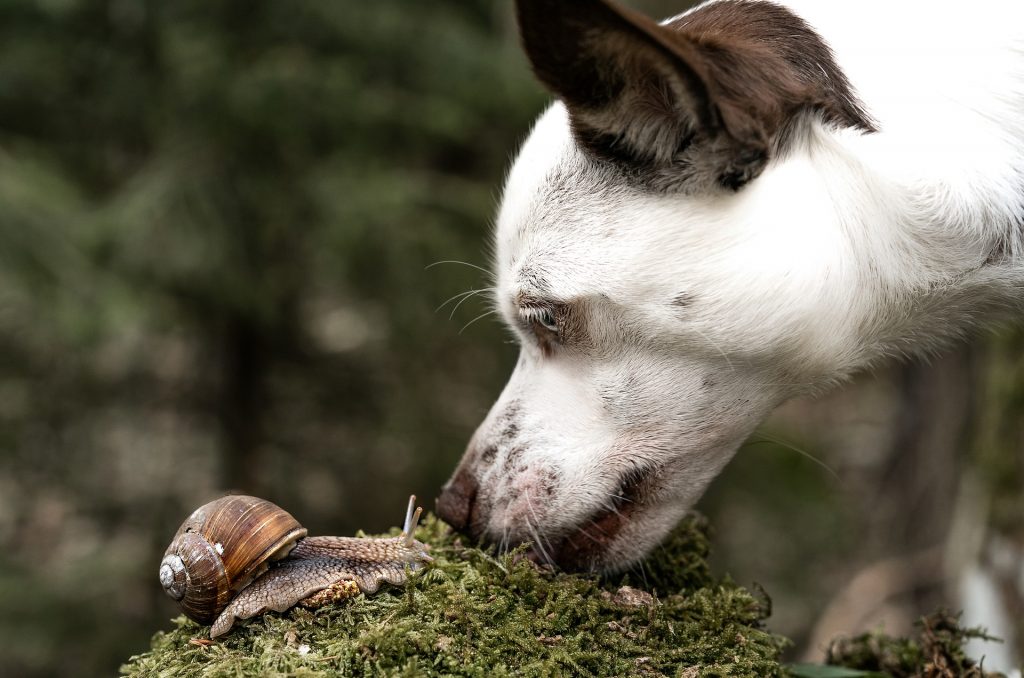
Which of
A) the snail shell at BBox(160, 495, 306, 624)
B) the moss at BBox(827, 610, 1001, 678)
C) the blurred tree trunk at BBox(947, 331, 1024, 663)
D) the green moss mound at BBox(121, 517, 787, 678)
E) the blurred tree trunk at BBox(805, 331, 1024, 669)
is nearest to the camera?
the green moss mound at BBox(121, 517, 787, 678)

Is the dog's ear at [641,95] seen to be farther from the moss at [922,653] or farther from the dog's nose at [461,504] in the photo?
the moss at [922,653]

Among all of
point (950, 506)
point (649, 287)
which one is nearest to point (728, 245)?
point (649, 287)

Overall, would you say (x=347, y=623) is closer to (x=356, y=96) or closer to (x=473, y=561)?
(x=473, y=561)

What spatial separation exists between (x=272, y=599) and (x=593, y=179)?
1.16m

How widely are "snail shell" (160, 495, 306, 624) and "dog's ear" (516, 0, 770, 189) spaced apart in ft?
3.56

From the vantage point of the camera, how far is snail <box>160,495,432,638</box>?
1.98m

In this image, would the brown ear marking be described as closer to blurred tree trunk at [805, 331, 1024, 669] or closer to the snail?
the snail

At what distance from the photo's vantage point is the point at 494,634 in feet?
6.38

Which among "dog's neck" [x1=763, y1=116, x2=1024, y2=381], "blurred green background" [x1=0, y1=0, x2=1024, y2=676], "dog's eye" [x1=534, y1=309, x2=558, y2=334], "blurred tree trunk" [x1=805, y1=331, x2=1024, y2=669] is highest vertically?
"blurred green background" [x1=0, y1=0, x2=1024, y2=676]

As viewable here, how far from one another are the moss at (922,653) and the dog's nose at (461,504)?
104cm

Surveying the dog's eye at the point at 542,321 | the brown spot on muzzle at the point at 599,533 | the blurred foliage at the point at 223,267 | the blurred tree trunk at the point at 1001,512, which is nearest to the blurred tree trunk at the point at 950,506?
the blurred tree trunk at the point at 1001,512

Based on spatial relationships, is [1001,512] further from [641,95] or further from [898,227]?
[641,95]

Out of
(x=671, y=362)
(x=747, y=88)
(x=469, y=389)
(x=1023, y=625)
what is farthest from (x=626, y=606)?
(x=469, y=389)

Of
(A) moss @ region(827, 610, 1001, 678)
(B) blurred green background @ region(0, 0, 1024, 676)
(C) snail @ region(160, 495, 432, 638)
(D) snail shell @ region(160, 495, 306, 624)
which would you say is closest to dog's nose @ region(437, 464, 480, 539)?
(C) snail @ region(160, 495, 432, 638)
